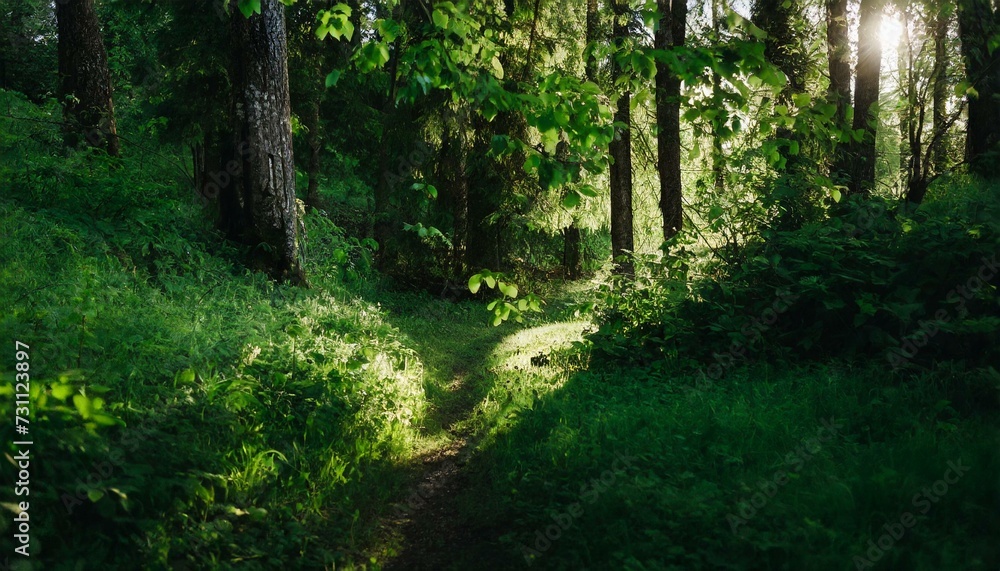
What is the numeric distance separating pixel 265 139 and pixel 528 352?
5190 millimetres

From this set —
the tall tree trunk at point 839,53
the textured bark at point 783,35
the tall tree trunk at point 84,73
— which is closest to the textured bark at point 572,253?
the textured bark at point 783,35

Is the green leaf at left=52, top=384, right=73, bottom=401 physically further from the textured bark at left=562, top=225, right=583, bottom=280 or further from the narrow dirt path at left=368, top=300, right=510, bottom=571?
the textured bark at left=562, top=225, right=583, bottom=280

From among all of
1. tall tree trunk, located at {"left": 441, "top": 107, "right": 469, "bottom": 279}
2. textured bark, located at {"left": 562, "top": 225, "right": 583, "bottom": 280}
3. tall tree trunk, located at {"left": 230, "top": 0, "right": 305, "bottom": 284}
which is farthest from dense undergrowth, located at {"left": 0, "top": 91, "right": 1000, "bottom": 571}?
textured bark, located at {"left": 562, "top": 225, "right": 583, "bottom": 280}

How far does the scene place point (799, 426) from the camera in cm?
530

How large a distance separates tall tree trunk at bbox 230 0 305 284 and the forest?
0.04m

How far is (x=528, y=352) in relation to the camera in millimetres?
10352

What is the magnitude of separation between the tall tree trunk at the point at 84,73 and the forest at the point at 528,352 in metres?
0.05

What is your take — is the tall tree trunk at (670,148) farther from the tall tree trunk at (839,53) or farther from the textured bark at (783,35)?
the textured bark at (783,35)

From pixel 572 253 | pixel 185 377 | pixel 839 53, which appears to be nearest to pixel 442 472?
pixel 185 377

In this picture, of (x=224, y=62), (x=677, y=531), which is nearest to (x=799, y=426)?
(x=677, y=531)

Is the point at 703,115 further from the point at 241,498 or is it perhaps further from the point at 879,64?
the point at 879,64

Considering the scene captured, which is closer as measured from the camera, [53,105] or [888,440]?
[888,440]

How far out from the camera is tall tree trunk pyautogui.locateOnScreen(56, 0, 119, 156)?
10.5 m

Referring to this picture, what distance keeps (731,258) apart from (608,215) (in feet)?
32.2
